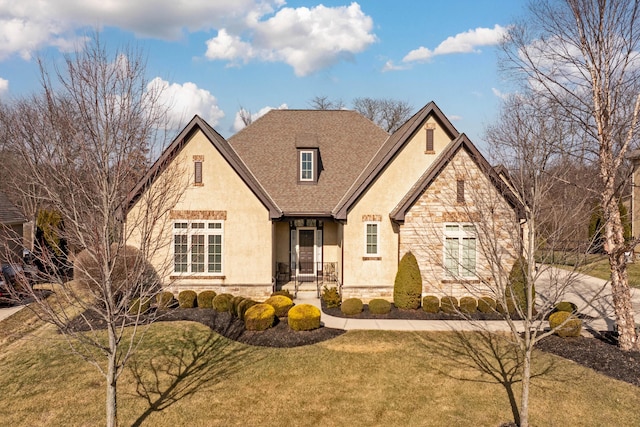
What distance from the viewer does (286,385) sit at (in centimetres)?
1014

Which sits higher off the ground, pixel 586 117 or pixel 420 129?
pixel 420 129

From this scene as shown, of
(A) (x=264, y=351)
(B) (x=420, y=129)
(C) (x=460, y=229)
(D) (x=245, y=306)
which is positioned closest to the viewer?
(A) (x=264, y=351)

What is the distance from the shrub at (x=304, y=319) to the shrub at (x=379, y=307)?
2895mm

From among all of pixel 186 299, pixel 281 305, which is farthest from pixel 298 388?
pixel 186 299

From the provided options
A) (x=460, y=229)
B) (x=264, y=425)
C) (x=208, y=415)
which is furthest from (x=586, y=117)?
(x=208, y=415)

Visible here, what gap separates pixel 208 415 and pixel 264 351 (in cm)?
353

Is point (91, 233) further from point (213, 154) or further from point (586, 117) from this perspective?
point (586, 117)

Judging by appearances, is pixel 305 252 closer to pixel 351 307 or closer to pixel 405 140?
pixel 351 307

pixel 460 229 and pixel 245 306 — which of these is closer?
pixel 245 306

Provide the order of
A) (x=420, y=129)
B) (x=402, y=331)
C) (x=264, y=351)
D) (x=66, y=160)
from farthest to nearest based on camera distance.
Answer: (x=420, y=129)
(x=402, y=331)
(x=264, y=351)
(x=66, y=160)

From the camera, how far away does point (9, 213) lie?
1094 inches

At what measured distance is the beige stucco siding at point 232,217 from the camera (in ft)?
58.1

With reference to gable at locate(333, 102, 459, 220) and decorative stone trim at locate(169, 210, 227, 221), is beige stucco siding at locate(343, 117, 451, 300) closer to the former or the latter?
gable at locate(333, 102, 459, 220)

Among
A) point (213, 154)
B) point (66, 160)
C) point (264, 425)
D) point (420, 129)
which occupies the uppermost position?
point (420, 129)
